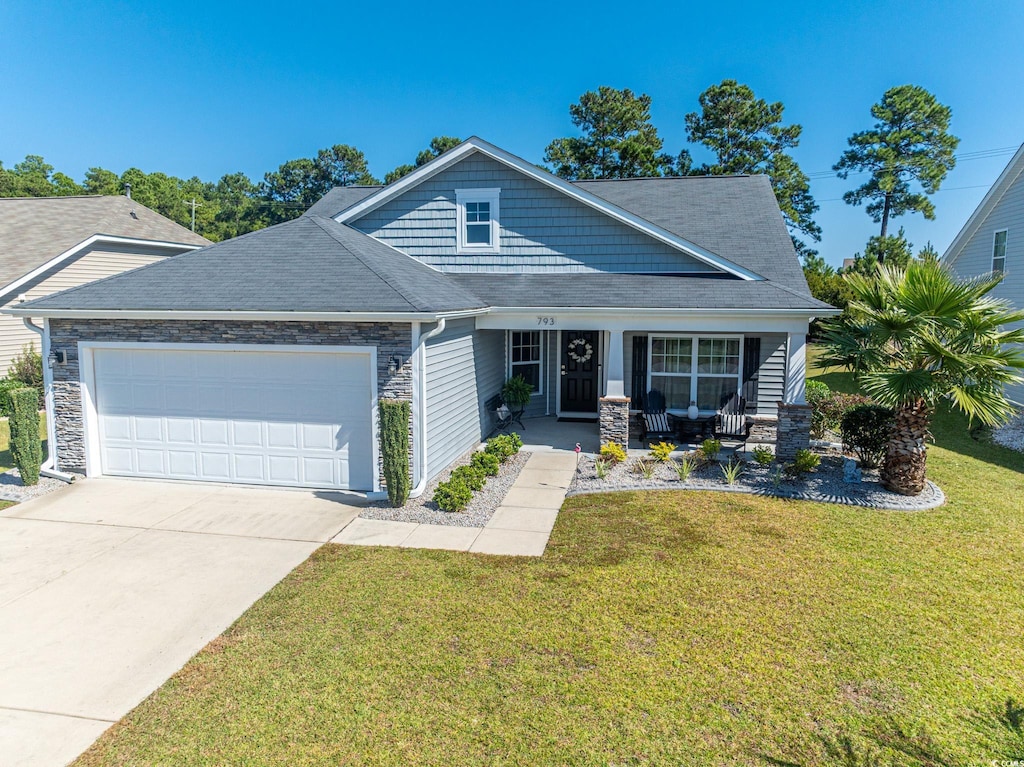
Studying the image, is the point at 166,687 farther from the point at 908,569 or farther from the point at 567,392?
the point at 567,392

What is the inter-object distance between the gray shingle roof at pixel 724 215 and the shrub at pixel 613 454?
15.8 feet

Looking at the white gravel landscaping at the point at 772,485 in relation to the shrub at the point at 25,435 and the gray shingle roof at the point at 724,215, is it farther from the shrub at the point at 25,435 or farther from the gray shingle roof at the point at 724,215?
the shrub at the point at 25,435

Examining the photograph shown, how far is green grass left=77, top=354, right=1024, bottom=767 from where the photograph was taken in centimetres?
438

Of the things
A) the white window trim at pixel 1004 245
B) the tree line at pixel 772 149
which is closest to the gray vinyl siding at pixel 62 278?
the tree line at pixel 772 149

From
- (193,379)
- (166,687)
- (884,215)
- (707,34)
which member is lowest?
(166,687)

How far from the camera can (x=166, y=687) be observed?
5.08 meters

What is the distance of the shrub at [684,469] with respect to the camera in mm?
10484

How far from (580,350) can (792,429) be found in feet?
18.3

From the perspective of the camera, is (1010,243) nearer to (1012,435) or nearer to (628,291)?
(1012,435)

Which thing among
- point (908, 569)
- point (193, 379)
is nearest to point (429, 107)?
point (193, 379)

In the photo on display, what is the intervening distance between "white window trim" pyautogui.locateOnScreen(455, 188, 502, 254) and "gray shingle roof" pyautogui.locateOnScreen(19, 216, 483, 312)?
2.01 metres

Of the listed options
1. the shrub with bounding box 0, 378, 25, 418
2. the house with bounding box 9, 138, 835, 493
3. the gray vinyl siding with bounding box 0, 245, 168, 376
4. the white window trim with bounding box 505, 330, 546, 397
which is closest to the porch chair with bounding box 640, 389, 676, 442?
the house with bounding box 9, 138, 835, 493

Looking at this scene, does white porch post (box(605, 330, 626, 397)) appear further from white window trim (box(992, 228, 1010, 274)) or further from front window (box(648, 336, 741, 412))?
white window trim (box(992, 228, 1010, 274))

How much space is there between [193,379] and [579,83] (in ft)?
108
